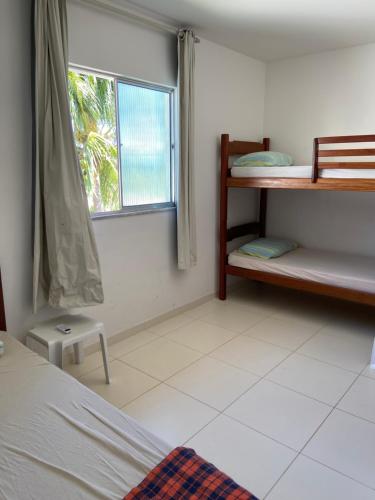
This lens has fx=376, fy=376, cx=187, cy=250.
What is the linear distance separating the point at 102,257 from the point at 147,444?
1.62m

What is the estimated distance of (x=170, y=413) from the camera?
203cm

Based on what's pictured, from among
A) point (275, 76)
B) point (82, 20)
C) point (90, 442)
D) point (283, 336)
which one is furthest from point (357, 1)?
point (90, 442)

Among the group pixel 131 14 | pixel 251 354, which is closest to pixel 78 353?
pixel 251 354

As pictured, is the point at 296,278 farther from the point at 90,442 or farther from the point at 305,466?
the point at 90,442

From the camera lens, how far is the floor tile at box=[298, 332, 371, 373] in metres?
2.56

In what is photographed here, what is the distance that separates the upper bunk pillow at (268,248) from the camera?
3.50 m

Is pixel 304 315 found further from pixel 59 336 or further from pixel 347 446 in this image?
pixel 59 336

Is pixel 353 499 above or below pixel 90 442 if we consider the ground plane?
below

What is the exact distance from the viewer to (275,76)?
12.9 feet

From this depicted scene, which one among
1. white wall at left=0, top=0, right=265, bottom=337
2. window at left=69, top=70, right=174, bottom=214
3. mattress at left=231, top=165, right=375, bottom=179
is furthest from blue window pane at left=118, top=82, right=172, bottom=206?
mattress at left=231, top=165, right=375, bottom=179

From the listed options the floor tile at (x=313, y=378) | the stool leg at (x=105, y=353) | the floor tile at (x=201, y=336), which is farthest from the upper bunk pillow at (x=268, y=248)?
the stool leg at (x=105, y=353)

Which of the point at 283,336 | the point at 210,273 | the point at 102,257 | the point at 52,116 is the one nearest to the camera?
the point at 52,116

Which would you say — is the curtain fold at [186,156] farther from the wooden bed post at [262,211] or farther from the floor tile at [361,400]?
the floor tile at [361,400]

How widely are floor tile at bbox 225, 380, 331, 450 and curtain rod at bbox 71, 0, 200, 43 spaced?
8.34 feet
